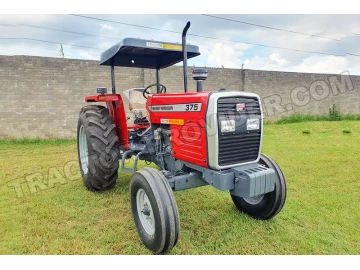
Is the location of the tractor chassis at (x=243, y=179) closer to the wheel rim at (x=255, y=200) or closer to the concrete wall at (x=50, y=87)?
the wheel rim at (x=255, y=200)

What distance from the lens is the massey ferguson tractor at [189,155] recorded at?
2.41 m

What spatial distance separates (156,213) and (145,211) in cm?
29

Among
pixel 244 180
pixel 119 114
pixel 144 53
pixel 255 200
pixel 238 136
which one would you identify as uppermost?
pixel 144 53

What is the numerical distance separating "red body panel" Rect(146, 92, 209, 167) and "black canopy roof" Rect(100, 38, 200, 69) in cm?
63

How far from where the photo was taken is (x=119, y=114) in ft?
12.7

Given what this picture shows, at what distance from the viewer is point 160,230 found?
7.54 feet

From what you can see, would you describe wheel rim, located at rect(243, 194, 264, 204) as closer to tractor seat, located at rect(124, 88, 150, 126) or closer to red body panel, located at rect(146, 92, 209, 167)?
red body panel, located at rect(146, 92, 209, 167)

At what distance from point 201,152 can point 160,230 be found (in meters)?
0.76

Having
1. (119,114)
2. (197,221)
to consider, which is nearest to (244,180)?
(197,221)

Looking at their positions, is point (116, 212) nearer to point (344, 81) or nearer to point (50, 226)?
point (50, 226)

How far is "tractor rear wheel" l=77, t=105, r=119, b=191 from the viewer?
3.57 m

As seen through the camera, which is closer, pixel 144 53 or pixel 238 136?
pixel 238 136

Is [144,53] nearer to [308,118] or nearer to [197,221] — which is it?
[197,221]

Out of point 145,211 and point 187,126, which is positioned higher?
point 187,126
